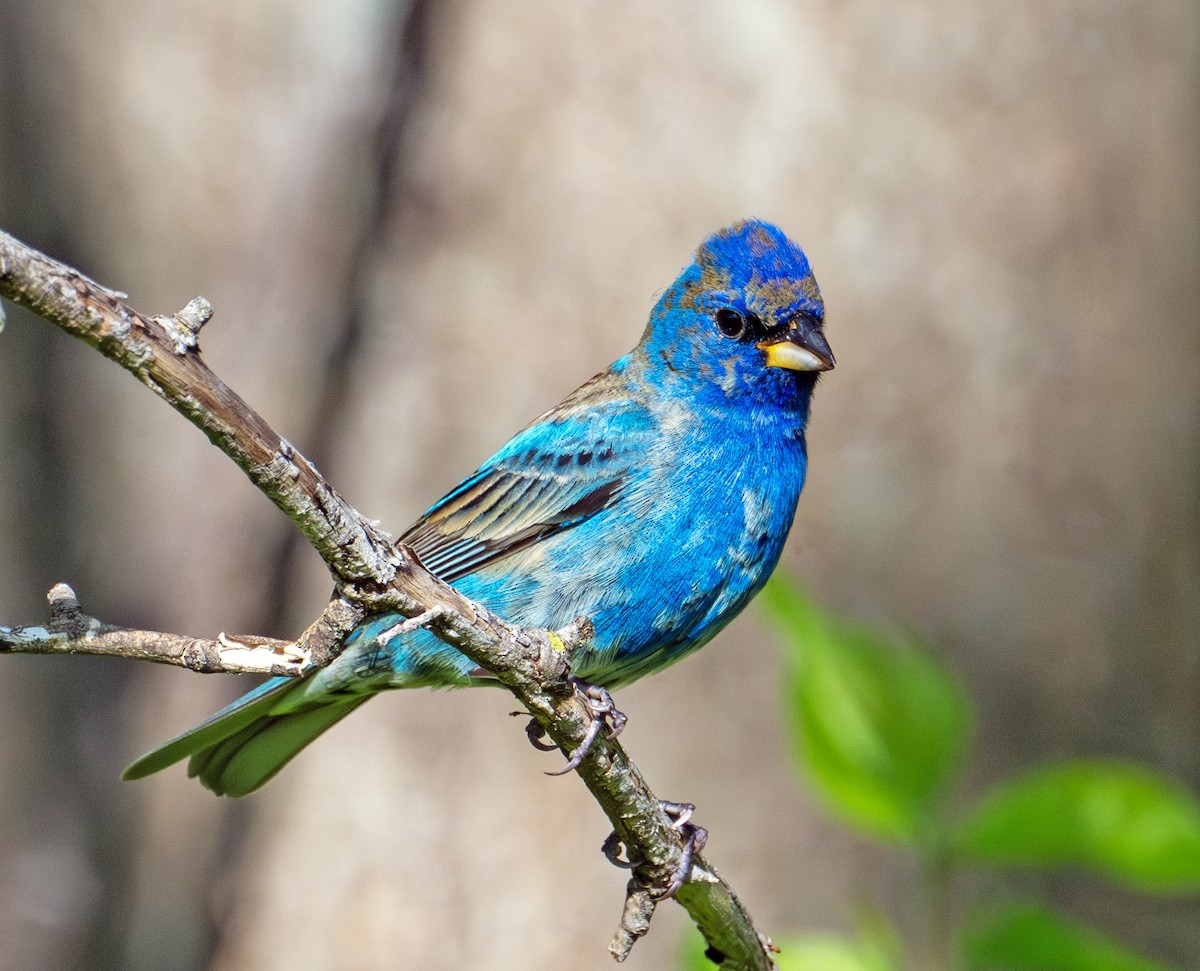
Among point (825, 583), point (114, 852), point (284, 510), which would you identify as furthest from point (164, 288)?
point (284, 510)

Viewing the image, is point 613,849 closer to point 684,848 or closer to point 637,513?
point 684,848

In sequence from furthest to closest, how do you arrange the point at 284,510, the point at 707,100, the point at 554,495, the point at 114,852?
the point at 114,852 < the point at 707,100 < the point at 554,495 < the point at 284,510

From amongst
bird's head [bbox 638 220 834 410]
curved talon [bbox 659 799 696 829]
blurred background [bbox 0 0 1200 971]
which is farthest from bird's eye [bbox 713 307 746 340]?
curved talon [bbox 659 799 696 829]

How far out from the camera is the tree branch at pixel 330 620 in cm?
161

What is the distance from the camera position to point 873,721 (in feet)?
8.58

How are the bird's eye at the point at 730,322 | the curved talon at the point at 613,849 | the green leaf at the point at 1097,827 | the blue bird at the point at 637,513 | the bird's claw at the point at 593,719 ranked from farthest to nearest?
the bird's eye at the point at 730,322 → the blue bird at the point at 637,513 → the curved talon at the point at 613,849 → the green leaf at the point at 1097,827 → the bird's claw at the point at 593,719

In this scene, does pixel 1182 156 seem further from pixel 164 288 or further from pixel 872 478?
pixel 164 288

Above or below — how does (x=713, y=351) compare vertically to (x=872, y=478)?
below

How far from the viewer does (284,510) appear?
183 cm

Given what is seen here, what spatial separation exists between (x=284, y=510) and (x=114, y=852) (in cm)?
314

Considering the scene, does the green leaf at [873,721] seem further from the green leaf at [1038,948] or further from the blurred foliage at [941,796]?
the green leaf at [1038,948]

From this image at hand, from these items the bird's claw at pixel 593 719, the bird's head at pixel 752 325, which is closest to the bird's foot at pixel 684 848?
the bird's claw at pixel 593 719

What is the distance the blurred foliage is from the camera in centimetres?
254

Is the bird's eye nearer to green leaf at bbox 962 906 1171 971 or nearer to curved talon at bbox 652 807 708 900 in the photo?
curved talon at bbox 652 807 708 900
